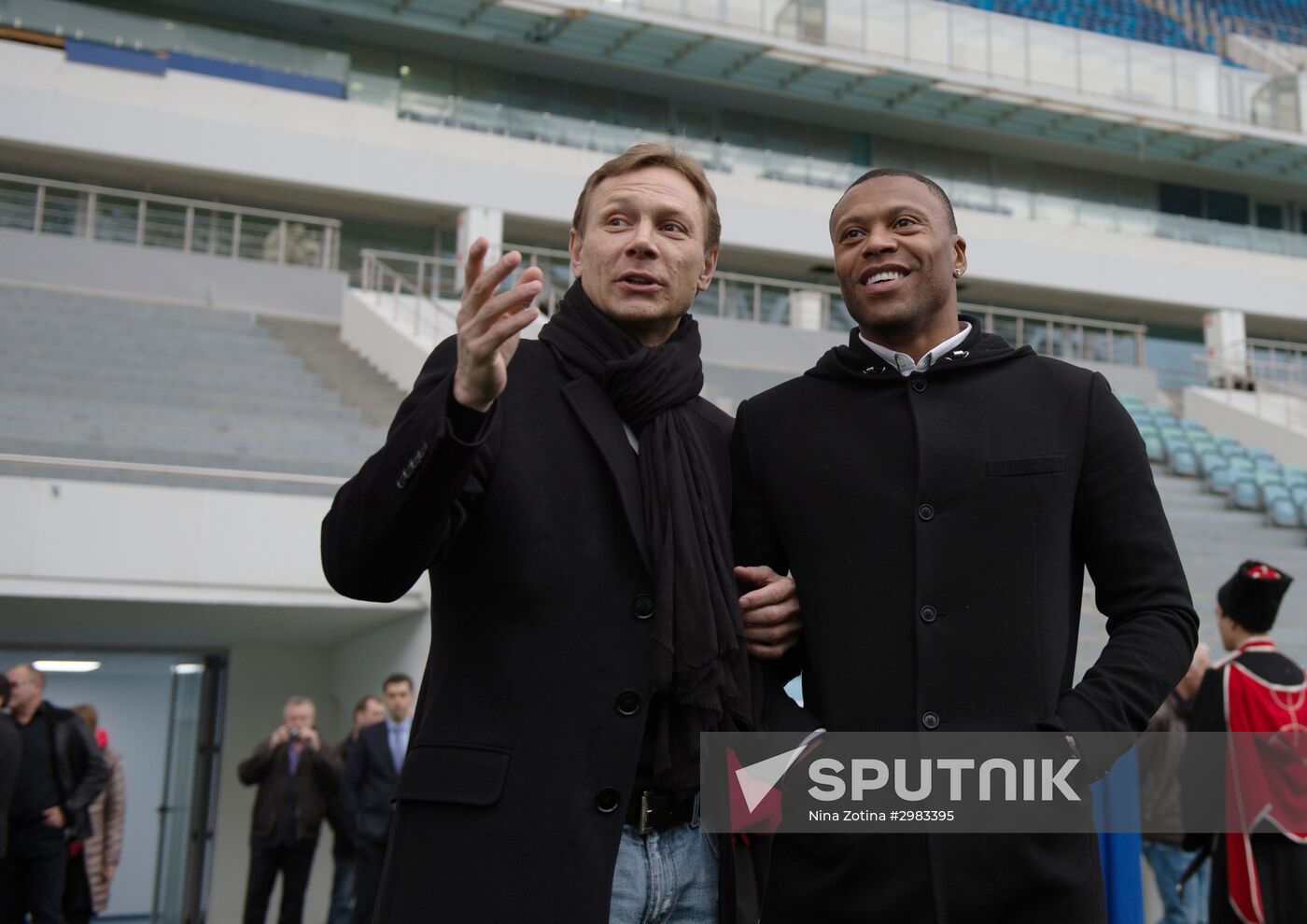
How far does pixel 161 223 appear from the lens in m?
18.3

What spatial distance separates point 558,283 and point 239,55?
23.1ft

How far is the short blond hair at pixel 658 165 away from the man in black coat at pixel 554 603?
Result: 169 mm

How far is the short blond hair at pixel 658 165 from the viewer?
232 cm

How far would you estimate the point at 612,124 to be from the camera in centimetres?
2383

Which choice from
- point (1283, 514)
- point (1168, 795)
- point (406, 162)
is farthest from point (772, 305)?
point (1168, 795)

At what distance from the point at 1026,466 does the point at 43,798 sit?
6.83m

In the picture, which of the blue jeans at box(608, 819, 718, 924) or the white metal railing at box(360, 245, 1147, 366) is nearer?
the blue jeans at box(608, 819, 718, 924)

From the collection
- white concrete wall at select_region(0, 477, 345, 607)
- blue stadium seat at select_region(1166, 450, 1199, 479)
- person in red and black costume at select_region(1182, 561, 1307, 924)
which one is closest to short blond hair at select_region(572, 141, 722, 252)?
person in red and black costume at select_region(1182, 561, 1307, 924)

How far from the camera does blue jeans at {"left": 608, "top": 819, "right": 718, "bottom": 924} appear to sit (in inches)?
76.7

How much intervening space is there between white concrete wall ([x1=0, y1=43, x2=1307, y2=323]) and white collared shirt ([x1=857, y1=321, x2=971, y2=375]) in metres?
19.4

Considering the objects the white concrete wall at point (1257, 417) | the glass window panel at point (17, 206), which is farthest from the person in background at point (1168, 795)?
the glass window panel at point (17, 206)

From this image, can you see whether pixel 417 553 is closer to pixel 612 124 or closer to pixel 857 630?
pixel 857 630

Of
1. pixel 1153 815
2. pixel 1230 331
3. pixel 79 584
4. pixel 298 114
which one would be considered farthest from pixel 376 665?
pixel 1230 331

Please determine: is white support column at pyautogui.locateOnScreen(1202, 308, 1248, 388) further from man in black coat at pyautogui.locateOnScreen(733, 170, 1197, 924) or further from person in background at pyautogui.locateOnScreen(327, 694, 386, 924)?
man in black coat at pyautogui.locateOnScreen(733, 170, 1197, 924)
